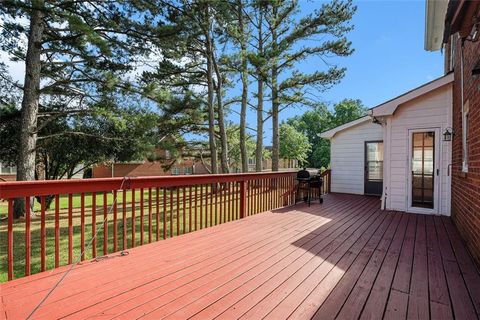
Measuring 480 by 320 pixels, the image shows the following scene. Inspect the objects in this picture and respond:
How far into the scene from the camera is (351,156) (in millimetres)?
9609

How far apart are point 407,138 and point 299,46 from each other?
23.1ft

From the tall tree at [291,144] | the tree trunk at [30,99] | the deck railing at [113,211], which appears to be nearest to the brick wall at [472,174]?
the deck railing at [113,211]

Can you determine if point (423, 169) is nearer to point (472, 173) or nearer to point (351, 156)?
point (472, 173)

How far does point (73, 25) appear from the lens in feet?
19.7

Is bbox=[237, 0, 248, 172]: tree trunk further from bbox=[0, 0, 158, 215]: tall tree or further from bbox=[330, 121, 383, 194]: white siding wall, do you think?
bbox=[330, 121, 383, 194]: white siding wall

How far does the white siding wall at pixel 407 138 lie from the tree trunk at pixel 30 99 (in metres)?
9.49

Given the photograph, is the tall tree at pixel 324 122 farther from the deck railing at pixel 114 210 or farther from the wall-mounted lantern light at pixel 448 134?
the deck railing at pixel 114 210

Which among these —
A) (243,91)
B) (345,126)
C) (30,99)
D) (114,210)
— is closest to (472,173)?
(114,210)

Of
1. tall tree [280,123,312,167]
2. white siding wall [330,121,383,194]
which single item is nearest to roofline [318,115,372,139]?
white siding wall [330,121,383,194]

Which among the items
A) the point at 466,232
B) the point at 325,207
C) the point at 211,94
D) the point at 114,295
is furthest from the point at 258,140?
the point at 114,295

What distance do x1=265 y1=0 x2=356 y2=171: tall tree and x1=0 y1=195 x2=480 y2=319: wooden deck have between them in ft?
27.1

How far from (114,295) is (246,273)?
121 cm

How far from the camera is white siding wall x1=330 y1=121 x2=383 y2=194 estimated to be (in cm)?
923

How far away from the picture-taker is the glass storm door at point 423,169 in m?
5.65
